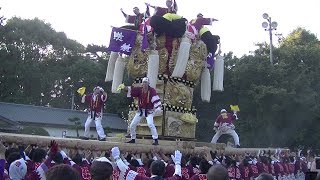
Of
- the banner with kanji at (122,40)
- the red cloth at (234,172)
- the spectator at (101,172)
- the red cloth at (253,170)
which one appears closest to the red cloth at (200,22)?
the banner with kanji at (122,40)

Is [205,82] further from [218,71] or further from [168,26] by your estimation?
[168,26]

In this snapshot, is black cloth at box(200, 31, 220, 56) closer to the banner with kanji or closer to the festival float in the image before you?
the festival float

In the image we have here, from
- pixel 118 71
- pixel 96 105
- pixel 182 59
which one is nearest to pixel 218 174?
pixel 96 105

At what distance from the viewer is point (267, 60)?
26.7m

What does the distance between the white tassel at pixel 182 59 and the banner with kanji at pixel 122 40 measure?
4.76 feet

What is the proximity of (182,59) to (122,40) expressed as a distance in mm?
1858

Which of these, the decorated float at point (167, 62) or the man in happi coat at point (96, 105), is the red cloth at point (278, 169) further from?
the man in happi coat at point (96, 105)

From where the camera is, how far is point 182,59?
13.6 m

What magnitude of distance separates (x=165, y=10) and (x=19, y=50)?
19058 mm

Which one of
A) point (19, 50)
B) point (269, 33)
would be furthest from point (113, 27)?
point (19, 50)

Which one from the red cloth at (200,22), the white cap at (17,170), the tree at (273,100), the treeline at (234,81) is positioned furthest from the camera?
the treeline at (234,81)

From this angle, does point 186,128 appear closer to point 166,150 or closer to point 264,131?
point 166,150

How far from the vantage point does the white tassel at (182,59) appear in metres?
13.6

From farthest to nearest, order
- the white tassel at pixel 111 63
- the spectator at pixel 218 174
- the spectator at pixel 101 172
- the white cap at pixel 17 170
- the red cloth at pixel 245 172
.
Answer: the white tassel at pixel 111 63 < the red cloth at pixel 245 172 < the white cap at pixel 17 170 < the spectator at pixel 218 174 < the spectator at pixel 101 172
